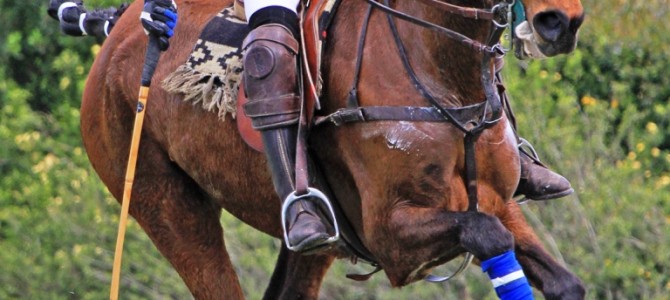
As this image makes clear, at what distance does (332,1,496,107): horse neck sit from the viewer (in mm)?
5062

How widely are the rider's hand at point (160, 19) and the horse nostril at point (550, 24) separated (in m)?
1.95

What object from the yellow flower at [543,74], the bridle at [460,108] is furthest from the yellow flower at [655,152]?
the bridle at [460,108]

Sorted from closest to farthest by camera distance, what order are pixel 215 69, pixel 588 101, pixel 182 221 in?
→ pixel 215 69
pixel 182 221
pixel 588 101

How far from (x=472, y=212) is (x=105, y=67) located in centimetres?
240

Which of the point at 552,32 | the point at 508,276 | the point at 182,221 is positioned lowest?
the point at 182,221

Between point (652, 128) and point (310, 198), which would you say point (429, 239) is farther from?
point (652, 128)

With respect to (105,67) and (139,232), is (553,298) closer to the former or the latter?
(105,67)

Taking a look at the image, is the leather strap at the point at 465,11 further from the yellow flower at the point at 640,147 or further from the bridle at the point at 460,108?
the yellow flower at the point at 640,147

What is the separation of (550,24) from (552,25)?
0.03ft

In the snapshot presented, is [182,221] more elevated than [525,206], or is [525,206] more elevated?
[182,221]

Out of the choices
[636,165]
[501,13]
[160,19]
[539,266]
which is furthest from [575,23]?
[636,165]

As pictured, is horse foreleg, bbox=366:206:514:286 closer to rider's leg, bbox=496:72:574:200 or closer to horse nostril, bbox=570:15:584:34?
rider's leg, bbox=496:72:574:200

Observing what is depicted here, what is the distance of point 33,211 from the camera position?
10.9 meters

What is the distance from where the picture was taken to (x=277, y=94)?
5.39 m
